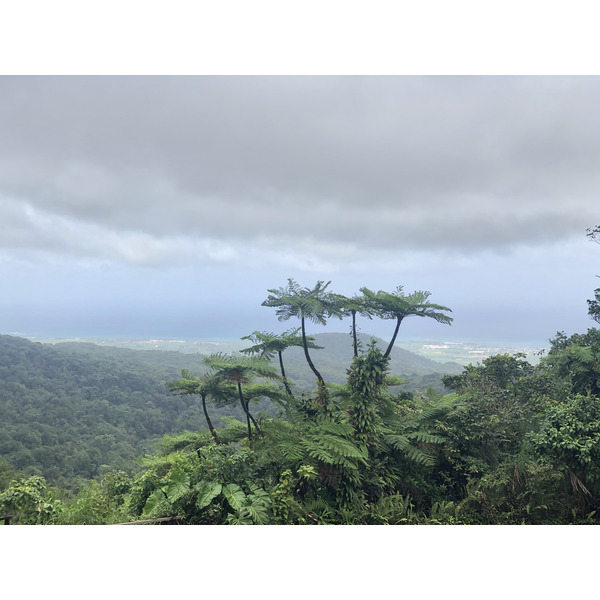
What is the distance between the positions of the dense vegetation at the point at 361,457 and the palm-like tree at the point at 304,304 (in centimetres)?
2

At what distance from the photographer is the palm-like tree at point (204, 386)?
13.7 ft

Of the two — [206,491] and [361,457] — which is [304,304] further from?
[206,491]

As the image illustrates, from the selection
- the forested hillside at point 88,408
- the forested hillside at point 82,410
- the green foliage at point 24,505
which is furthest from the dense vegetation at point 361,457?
the forested hillside at point 82,410

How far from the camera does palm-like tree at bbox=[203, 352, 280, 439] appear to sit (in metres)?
3.87

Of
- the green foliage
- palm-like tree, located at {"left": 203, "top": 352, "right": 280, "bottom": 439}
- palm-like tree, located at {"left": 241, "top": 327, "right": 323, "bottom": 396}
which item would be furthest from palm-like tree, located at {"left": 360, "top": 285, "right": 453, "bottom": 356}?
the green foliage

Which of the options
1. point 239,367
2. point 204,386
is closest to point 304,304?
point 239,367

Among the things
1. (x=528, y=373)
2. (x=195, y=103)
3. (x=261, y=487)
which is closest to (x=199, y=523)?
(x=261, y=487)

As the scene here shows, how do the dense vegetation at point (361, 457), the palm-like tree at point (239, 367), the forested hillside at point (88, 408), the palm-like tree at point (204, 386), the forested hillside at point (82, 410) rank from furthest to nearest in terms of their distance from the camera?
1. the forested hillside at point (82, 410)
2. the forested hillside at point (88, 408)
3. the palm-like tree at point (204, 386)
4. the palm-like tree at point (239, 367)
5. the dense vegetation at point (361, 457)

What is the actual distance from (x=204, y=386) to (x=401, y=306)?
2602 mm

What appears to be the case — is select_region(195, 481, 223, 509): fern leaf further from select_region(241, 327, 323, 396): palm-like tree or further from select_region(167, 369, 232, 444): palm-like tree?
select_region(241, 327, 323, 396): palm-like tree

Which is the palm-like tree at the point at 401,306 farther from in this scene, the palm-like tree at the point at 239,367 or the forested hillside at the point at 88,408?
the forested hillside at the point at 88,408
